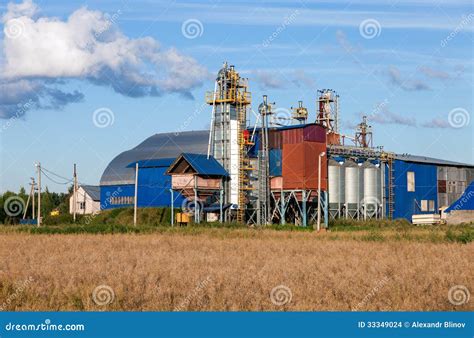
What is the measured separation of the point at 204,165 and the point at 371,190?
16808 mm

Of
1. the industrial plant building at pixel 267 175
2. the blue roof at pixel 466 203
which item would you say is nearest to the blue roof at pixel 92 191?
the industrial plant building at pixel 267 175

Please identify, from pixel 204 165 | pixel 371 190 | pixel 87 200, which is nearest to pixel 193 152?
pixel 204 165

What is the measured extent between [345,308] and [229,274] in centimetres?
450

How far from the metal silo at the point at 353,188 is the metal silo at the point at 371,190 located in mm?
683

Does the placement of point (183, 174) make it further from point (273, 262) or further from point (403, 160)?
point (273, 262)

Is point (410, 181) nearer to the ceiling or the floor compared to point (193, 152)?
nearer to the floor

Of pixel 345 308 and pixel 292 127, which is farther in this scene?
pixel 292 127

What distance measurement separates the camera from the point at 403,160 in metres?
67.9

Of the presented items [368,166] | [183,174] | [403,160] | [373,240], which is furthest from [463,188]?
[373,240]

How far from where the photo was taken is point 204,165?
56656 mm

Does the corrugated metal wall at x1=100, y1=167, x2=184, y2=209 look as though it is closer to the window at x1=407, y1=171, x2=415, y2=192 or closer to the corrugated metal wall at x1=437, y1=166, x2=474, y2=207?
the window at x1=407, y1=171, x2=415, y2=192

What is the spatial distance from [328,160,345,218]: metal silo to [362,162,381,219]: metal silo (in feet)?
10.5

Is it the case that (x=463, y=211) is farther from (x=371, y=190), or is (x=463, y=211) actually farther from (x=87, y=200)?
(x=87, y=200)

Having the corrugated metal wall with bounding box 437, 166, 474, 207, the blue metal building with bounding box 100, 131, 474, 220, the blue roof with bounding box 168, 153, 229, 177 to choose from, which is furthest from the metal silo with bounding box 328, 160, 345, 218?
the corrugated metal wall with bounding box 437, 166, 474, 207
